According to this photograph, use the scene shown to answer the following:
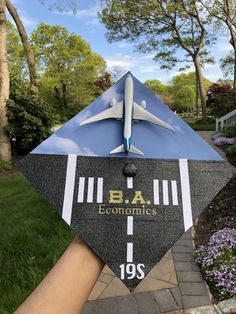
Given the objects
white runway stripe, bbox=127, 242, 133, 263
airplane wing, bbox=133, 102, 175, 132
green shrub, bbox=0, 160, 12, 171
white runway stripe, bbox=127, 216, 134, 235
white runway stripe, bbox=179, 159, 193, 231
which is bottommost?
green shrub, bbox=0, 160, 12, 171

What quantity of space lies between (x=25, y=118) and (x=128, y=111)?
8558 mm

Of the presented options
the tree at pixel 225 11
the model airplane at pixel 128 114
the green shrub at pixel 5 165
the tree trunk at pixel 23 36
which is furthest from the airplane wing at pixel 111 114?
the tree at pixel 225 11

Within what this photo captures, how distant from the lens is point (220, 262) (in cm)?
335

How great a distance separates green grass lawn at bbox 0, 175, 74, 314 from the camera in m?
3.11

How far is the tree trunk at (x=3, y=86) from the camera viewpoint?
326 inches

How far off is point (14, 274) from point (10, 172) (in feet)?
18.5

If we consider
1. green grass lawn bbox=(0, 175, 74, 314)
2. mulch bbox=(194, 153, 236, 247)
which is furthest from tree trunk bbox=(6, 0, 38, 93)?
mulch bbox=(194, 153, 236, 247)

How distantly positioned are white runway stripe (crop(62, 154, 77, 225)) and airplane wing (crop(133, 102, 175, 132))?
29 cm

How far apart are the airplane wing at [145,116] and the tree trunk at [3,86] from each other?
313 inches

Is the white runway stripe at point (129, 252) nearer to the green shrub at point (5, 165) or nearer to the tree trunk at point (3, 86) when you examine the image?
the green shrub at point (5, 165)

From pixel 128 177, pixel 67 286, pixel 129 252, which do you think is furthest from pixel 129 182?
pixel 67 286

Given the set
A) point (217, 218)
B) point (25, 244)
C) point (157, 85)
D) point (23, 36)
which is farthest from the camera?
point (157, 85)

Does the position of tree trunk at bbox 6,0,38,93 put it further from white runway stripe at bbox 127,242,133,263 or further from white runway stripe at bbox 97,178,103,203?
white runway stripe at bbox 127,242,133,263

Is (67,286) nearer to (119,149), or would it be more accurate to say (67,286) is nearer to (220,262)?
(119,149)
